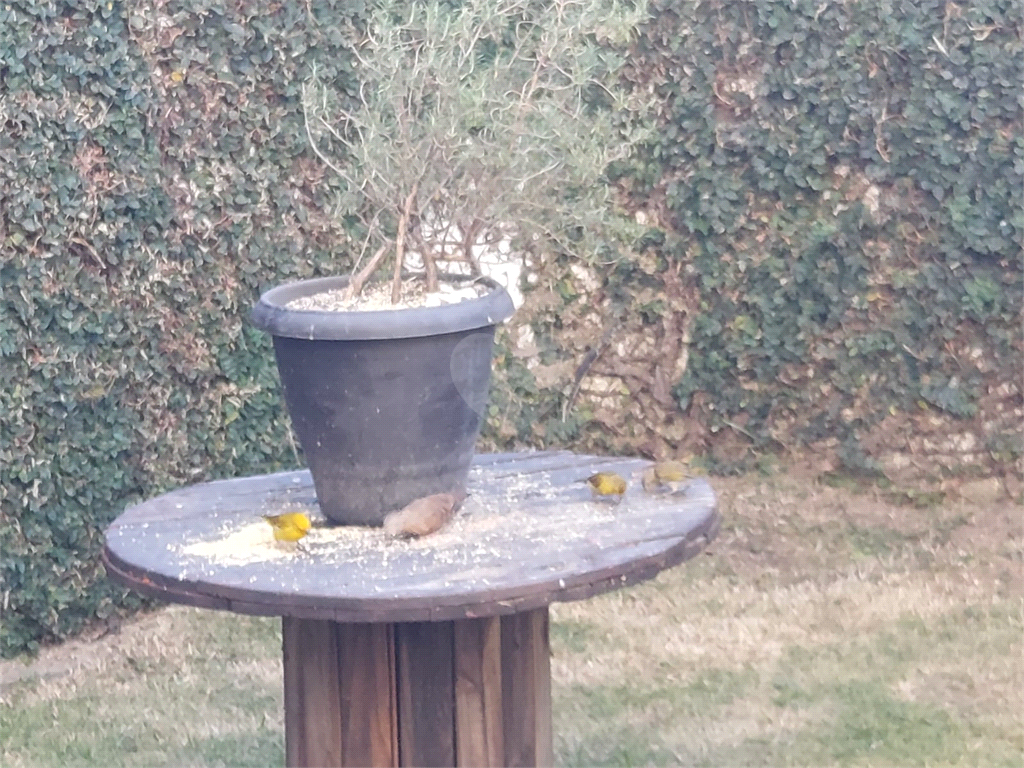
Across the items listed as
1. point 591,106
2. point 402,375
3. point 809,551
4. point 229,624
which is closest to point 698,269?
point 591,106

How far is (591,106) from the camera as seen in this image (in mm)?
5316

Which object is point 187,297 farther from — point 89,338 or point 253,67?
point 253,67

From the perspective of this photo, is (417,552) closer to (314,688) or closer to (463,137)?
(314,688)

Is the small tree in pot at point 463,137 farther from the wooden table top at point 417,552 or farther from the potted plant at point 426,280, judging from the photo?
the wooden table top at point 417,552

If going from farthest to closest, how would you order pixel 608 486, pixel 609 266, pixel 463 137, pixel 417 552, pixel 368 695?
pixel 609 266
pixel 463 137
pixel 608 486
pixel 368 695
pixel 417 552

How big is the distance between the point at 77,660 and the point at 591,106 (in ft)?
9.92

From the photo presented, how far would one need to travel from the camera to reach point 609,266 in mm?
5594

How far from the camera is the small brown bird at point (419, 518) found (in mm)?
2211

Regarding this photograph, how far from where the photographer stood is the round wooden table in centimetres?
194

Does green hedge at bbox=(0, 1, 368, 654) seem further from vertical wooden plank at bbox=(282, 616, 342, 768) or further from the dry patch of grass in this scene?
vertical wooden plank at bbox=(282, 616, 342, 768)

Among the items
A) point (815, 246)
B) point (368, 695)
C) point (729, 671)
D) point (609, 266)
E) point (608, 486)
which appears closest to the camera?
point (368, 695)

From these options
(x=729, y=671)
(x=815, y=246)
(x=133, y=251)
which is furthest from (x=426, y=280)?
(x=815, y=246)

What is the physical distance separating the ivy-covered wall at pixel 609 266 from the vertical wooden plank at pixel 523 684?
2135 millimetres

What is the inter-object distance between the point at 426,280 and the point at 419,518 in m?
0.54
